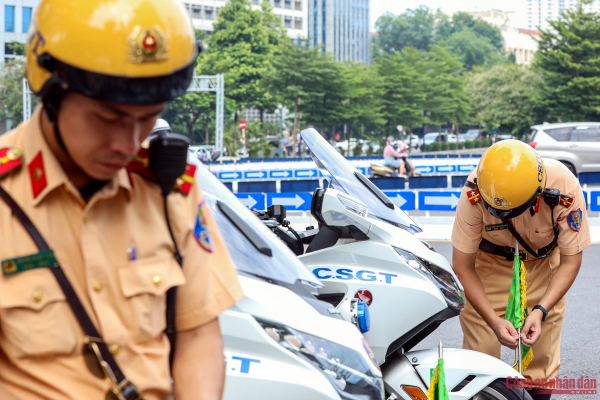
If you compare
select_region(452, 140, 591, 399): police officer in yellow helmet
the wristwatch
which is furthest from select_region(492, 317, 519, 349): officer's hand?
the wristwatch

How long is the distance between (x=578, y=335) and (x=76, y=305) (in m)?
5.70

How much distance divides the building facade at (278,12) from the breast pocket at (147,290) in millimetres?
77656

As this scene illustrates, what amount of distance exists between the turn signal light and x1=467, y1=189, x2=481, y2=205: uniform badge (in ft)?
3.40

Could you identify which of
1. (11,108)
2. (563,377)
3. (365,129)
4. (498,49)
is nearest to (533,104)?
(365,129)

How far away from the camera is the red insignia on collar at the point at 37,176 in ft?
3.91

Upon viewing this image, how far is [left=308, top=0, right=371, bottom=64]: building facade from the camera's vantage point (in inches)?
4719

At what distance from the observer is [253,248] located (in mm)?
2293

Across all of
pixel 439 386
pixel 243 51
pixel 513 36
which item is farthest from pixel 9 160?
pixel 513 36

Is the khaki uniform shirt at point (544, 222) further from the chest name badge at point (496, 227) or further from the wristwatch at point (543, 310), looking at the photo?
the wristwatch at point (543, 310)

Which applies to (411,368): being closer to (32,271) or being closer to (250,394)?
(250,394)

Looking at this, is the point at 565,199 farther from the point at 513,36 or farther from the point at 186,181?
the point at 513,36

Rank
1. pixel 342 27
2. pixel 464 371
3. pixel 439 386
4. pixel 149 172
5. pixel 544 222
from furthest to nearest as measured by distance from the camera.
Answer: pixel 342 27, pixel 544 222, pixel 464 371, pixel 439 386, pixel 149 172

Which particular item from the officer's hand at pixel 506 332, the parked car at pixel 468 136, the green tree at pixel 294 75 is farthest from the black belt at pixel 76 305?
the parked car at pixel 468 136

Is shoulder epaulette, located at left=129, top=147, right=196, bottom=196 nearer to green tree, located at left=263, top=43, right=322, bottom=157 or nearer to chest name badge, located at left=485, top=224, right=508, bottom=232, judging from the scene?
chest name badge, located at left=485, top=224, right=508, bottom=232
